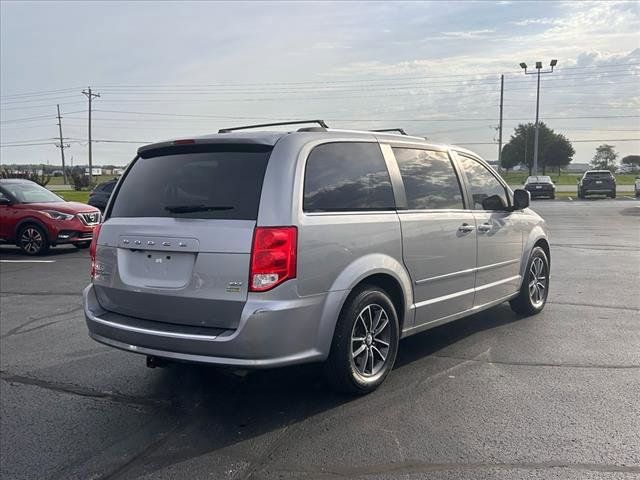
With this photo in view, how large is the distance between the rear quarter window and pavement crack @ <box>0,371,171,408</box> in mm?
1817

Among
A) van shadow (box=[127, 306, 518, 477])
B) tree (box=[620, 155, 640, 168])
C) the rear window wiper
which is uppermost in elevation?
the rear window wiper

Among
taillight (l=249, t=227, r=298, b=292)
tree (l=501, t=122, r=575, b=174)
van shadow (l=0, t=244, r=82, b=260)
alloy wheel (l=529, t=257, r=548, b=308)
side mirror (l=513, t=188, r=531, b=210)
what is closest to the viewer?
taillight (l=249, t=227, r=298, b=292)

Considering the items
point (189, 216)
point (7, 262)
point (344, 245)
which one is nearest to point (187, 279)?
point (189, 216)

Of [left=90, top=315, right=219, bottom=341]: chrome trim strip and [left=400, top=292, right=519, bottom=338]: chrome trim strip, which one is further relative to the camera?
[left=400, top=292, right=519, bottom=338]: chrome trim strip

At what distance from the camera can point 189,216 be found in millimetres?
3977

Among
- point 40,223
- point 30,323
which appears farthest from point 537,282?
point 40,223

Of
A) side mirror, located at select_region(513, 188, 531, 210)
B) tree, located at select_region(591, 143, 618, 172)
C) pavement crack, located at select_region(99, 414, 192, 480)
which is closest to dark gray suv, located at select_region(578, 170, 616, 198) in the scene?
side mirror, located at select_region(513, 188, 531, 210)

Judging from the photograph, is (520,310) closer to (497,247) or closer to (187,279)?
(497,247)

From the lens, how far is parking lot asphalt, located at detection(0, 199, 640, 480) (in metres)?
3.36

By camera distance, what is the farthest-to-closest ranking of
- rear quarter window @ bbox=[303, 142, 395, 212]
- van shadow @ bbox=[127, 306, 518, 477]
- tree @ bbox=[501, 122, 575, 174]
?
tree @ bbox=[501, 122, 575, 174] < rear quarter window @ bbox=[303, 142, 395, 212] < van shadow @ bbox=[127, 306, 518, 477]

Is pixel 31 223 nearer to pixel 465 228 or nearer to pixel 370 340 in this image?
pixel 465 228

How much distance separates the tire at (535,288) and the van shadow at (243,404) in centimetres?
147

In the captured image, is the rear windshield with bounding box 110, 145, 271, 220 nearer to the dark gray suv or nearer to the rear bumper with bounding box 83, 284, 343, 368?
the rear bumper with bounding box 83, 284, 343, 368

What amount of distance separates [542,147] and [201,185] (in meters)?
91.4
